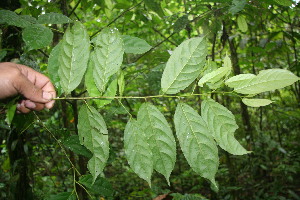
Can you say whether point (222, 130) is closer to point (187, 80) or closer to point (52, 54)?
point (187, 80)

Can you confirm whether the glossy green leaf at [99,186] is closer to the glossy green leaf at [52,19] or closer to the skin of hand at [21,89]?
the skin of hand at [21,89]

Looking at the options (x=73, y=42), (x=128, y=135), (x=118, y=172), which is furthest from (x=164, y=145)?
(x=118, y=172)

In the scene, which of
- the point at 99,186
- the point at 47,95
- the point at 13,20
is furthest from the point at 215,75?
the point at 13,20

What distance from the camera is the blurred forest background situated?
57.0 inches

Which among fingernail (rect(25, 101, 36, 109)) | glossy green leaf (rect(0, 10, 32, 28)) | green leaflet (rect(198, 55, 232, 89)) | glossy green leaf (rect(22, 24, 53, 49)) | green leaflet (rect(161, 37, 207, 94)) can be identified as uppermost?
glossy green leaf (rect(0, 10, 32, 28))

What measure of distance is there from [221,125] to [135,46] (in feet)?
1.40

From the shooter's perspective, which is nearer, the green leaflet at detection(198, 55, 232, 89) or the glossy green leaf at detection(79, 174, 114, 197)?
the green leaflet at detection(198, 55, 232, 89)

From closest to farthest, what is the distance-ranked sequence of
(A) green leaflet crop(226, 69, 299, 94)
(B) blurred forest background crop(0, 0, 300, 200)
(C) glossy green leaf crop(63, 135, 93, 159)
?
(A) green leaflet crop(226, 69, 299, 94) < (C) glossy green leaf crop(63, 135, 93, 159) < (B) blurred forest background crop(0, 0, 300, 200)

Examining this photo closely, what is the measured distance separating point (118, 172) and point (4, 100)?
3949mm

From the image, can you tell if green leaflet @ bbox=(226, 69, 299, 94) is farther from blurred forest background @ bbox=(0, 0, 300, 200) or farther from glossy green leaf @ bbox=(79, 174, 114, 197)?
glossy green leaf @ bbox=(79, 174, 114, 197)

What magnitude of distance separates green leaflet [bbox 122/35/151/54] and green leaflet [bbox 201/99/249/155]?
328mm

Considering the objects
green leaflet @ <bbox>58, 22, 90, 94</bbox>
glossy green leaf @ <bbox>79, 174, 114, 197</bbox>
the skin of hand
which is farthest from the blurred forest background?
green leaflet @ <bbox>58, 22, 90, 94</bbox>

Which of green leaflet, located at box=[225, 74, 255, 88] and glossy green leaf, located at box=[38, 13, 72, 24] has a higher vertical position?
glossy green leaf, located at box=[38, 13, 72, 24]

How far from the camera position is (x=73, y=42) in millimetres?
641
